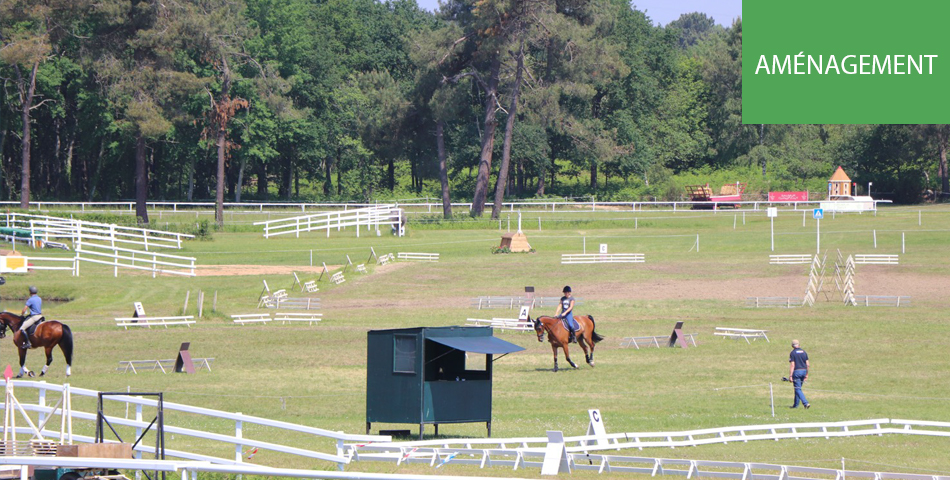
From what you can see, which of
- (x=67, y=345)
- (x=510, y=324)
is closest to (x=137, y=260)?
(x=510, y=324)

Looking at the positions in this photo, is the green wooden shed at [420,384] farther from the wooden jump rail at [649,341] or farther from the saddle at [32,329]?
the wooden jump rail at [649,341]

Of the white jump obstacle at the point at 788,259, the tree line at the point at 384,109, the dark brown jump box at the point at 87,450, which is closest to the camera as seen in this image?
the dark brown jump box at the point at 87,450

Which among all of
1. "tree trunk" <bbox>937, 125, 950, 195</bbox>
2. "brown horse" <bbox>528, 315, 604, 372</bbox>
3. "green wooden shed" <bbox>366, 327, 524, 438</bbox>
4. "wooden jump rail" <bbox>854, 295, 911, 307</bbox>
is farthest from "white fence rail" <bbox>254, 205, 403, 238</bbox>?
"green wooden shed" <bbox>366, 327, 524, 438</bbox>

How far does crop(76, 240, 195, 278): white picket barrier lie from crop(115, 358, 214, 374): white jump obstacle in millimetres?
19786

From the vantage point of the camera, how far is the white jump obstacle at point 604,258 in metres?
55.9

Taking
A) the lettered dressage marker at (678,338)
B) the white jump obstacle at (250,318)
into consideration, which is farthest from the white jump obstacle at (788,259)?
the white jump obstacle at (250,318)

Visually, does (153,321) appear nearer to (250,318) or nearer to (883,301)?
(250,318)

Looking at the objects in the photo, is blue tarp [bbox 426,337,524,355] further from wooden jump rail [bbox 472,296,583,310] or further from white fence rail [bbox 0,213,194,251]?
white fence rail [bbox 0,213,194,251]

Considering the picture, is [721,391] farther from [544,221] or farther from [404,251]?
[544,221]

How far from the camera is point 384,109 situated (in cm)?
8500

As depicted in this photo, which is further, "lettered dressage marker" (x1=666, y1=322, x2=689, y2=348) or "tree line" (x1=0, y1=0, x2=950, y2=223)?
"tree line" (x1=0, y1=0, x2=950, y2=223)

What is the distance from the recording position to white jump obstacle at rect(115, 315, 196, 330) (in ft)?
122

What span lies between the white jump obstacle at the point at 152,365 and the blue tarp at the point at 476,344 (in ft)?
35.2

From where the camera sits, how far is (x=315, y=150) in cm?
10700
